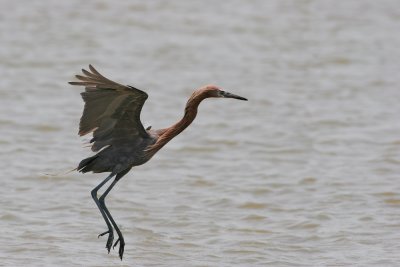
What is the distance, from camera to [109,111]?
8852 millimetres

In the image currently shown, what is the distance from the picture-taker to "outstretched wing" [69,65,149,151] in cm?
841

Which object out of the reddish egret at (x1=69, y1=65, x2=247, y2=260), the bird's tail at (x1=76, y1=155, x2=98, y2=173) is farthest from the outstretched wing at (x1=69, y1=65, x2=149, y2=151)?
the bird's tail at (x1=76, y1=155, x2=98, y2=173)

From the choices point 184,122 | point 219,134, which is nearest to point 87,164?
point 184,122

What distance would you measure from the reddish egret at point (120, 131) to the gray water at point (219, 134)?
0.96m

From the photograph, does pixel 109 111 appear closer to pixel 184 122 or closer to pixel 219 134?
pixel 184 122

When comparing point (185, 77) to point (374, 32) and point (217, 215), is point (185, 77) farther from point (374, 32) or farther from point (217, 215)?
→ point (217, 215)

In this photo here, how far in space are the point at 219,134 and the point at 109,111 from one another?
578 cm

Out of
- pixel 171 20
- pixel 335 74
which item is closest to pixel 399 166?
pixel 335 74

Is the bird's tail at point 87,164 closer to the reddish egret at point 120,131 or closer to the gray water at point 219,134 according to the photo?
the reddish egret at point 120,131

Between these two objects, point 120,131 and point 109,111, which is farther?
point 120,131

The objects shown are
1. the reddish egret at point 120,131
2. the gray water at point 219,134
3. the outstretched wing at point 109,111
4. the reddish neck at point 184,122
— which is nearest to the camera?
the outstretched wing at point 109,111

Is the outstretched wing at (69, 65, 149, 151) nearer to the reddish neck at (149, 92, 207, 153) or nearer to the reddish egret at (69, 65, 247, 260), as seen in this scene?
the reddish egret at (69, 65, 247, 260)

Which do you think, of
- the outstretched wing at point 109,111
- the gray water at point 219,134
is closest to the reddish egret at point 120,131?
the outstretched wing at point 109,111

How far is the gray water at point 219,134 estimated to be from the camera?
33.7ft
